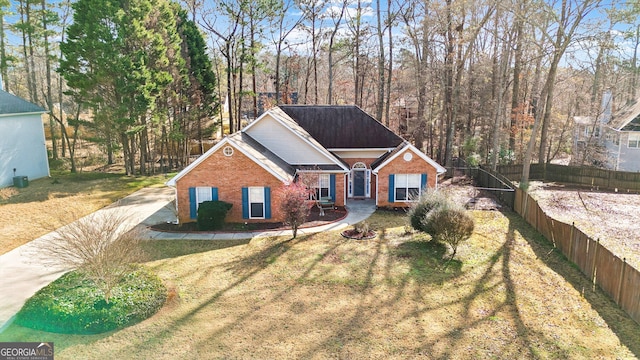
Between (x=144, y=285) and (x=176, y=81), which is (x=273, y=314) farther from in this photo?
(x=176, y=81)

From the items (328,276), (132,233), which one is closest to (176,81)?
(132,233)

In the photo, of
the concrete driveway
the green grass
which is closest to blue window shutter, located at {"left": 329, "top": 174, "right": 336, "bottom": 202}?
the concrete driveway

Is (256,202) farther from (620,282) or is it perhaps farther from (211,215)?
(620,282)

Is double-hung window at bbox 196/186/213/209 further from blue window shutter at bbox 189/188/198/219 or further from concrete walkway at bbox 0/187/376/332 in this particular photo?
concrete walkway at bbox 0/187/376/332

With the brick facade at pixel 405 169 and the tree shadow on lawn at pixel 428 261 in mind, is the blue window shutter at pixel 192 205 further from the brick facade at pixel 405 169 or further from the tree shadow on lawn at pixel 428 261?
the brick facade at pixel 405 169

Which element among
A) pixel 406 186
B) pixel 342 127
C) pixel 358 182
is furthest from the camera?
pixel 342 127

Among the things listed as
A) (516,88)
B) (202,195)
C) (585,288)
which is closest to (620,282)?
(585,288)
